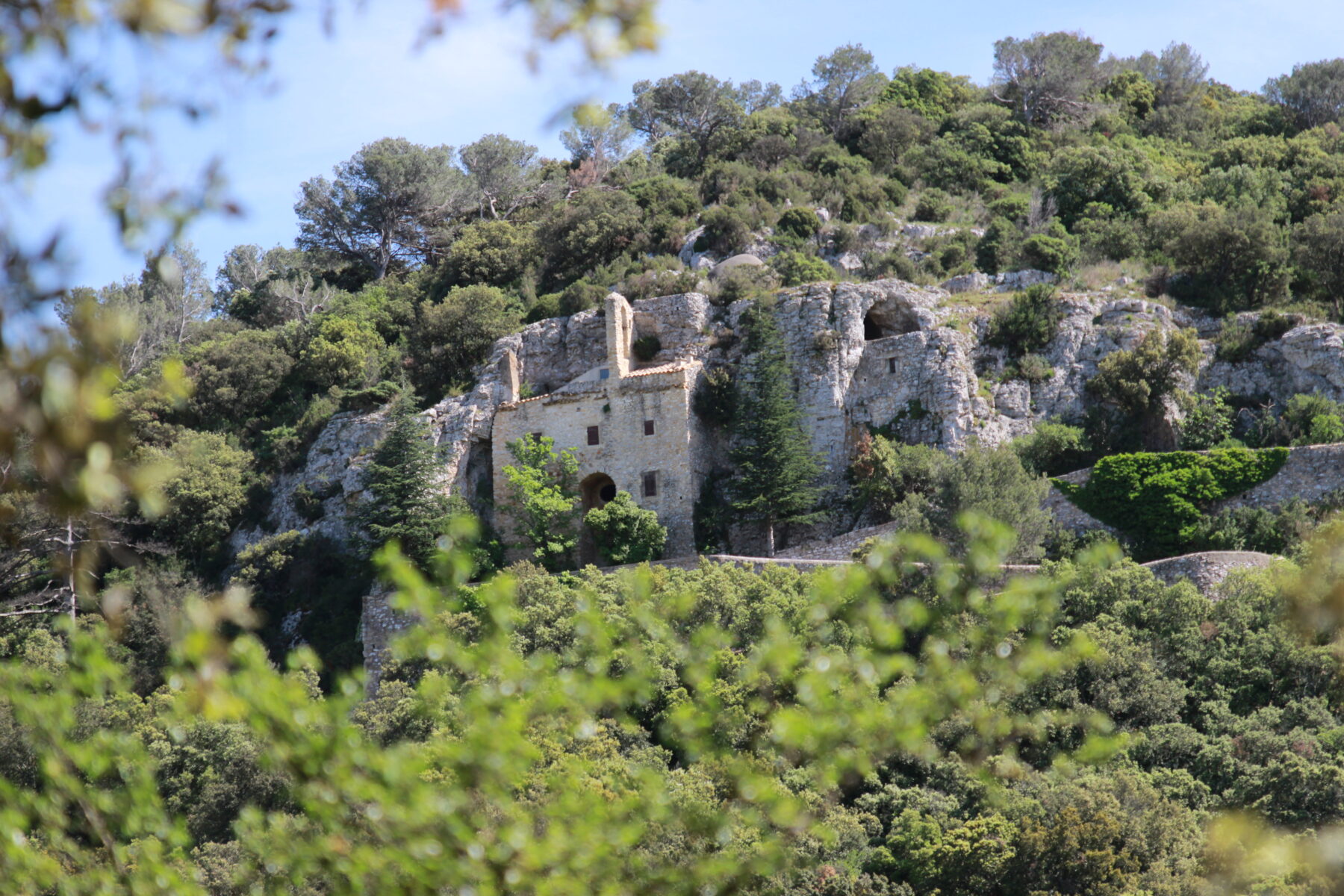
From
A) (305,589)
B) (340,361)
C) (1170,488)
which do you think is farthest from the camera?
(340,361)

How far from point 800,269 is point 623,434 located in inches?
332

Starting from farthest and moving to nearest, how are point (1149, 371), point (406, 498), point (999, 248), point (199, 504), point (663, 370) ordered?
point (999, 248), point (199, 504), point (663, 370), point (406, 498), point (1149, 371)

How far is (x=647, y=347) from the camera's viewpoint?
38.3m

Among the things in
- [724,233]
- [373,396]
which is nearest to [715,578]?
[373,396]

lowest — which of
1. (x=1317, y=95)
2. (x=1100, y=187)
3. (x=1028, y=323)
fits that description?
(x=1028, y=323)

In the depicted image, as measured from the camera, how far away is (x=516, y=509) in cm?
3550

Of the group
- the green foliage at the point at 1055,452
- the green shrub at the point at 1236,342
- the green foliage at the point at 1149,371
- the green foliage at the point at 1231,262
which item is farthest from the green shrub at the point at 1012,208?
the green foliage at the point at 1055,452

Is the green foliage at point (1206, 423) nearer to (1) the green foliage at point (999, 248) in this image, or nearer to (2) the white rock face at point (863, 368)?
(2) the white rock face at point (863, 368)

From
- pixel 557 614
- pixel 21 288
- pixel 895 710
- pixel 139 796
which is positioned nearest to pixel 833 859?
pixel 557 614

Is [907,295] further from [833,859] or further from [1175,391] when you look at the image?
[833,859]

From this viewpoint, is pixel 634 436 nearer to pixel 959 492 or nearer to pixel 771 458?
pixel 771 458

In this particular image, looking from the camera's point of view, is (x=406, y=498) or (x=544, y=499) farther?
(x=406, y=498)

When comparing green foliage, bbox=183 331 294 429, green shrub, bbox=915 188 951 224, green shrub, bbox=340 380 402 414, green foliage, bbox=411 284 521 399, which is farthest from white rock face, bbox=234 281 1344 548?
green shrub, bbox=915 188 951 224

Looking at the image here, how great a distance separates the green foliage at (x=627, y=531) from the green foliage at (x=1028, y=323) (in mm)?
11120
